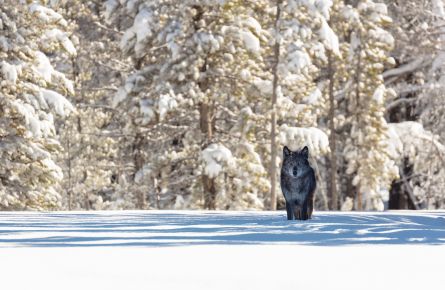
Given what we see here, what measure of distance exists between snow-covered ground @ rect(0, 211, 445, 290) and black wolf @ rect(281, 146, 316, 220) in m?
0.23

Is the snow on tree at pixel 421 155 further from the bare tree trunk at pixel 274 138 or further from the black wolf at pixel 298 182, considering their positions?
the black wolf at pixel 298 182

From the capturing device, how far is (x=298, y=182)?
1101 centimetres

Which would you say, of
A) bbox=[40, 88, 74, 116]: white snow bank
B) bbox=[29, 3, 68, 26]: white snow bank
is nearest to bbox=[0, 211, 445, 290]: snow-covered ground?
bbox=[40, 88, 74, 116]: white snow bank

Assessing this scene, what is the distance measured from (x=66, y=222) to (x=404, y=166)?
29655 mm

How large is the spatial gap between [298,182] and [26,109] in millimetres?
14297

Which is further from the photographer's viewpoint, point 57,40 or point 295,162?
point 57,40

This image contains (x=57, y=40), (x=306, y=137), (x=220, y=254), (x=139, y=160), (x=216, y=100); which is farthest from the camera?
(x=139, y=160)

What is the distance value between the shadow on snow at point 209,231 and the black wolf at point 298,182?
0.69 ft

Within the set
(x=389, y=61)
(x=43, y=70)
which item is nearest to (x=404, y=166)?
(x=389, y=61)

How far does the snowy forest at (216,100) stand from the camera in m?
24.7

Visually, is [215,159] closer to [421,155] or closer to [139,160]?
[139,160]

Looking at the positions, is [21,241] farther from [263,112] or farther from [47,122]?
[263,112]

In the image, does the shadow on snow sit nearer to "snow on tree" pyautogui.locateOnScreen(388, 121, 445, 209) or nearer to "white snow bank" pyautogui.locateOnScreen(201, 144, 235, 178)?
"white snow bank" pyautogui.locateOnScreen(201, 144, 235, 178)

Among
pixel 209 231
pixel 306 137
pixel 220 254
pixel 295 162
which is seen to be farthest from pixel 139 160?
pixel 220 254
